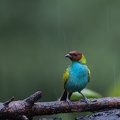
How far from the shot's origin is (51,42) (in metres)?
12.9

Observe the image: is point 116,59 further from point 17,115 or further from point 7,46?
point 17,115

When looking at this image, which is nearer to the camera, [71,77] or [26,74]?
[71,77]

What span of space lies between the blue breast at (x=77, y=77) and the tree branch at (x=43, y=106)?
140mm

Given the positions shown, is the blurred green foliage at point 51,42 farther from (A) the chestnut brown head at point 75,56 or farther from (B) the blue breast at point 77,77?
(A) the chestnut brown head at point 75,56

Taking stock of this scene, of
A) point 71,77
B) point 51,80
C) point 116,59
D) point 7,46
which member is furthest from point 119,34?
point 71,77

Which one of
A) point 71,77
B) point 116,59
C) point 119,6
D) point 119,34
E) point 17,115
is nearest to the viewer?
point 17,115

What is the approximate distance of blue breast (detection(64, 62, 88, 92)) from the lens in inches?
176

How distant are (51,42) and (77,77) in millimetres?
8461

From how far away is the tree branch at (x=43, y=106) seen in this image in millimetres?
4141

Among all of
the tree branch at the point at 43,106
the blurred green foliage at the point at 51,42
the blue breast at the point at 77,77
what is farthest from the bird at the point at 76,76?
the blurred green foliage at the point at 51,42

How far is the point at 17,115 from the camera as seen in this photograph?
4152mm

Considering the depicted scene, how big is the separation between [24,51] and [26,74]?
→ 72 cm

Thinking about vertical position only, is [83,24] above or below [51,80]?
above

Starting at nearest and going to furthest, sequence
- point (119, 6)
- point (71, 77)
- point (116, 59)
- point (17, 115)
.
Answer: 1. point (17, 115)
2. point (71, 77)
3. point (116, 59)
4. point (119, 6)
